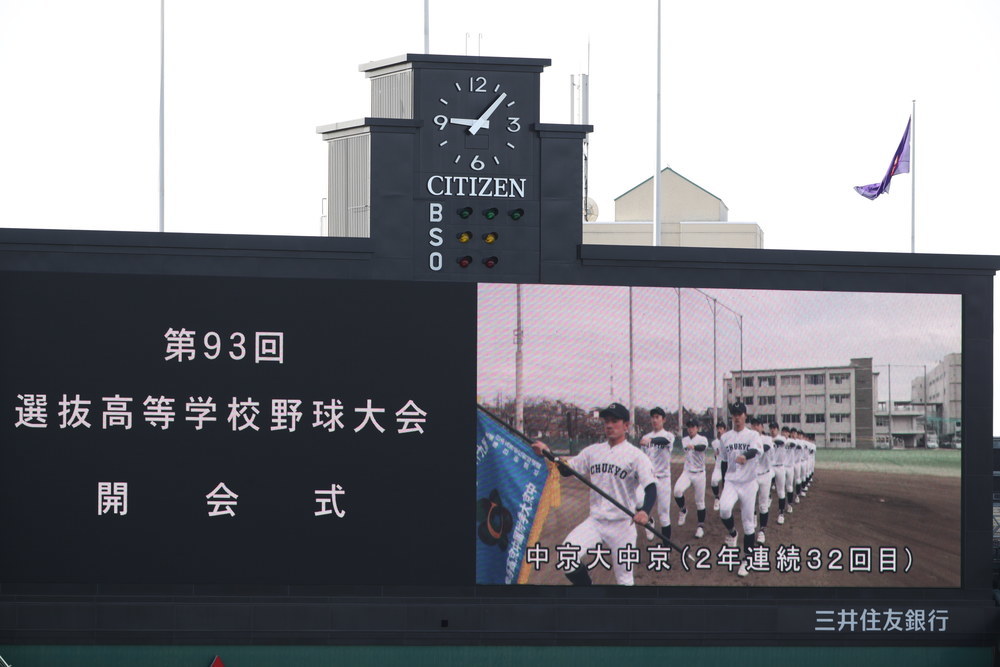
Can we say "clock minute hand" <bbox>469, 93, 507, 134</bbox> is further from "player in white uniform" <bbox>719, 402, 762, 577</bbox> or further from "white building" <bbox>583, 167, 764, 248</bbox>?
"white building" <bbox>583, 167, 764, 248</bbox>

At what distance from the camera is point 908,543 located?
60.6ft

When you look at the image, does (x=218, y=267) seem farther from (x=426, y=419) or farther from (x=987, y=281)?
(x=987, y=281)

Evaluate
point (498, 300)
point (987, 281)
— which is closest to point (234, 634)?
point (498, 300)

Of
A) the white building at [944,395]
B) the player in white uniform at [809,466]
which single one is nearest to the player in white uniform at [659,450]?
the player in white uniform at [809,466]

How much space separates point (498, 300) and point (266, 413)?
316cm

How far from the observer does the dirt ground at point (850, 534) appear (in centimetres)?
1823

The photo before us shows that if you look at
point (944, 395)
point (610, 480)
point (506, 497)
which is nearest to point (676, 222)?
point (944, 395)

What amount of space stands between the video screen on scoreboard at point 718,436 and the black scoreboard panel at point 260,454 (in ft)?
0.82

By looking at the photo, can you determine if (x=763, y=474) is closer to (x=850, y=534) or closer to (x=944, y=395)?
(x=850, y=534)

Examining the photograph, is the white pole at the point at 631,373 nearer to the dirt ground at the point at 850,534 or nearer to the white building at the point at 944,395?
the dirt ground at the point at 850,534

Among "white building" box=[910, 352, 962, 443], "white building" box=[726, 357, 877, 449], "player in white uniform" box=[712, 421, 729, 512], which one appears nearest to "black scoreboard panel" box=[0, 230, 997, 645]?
"player in white uniform" box=[712, 421, 729, 512]

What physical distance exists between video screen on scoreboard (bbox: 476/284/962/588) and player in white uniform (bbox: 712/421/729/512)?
0.02m

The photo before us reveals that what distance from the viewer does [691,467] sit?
1819cm

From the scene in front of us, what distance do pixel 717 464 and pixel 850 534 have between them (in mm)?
1935
